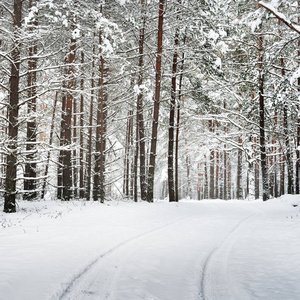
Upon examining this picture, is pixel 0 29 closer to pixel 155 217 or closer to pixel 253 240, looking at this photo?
pixel 155 217

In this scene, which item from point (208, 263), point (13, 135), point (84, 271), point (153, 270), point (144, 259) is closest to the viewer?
point (84, 271)

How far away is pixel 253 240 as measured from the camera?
24.9 feet

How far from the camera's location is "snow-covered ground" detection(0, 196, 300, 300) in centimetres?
414

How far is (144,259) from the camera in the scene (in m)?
5.68

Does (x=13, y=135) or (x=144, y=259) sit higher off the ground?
(x=13, y=135)

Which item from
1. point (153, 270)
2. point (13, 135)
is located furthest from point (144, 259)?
point (13, 135)

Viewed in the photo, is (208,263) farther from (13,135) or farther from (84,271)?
(13,135)

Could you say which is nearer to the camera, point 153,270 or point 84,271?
point 84,271

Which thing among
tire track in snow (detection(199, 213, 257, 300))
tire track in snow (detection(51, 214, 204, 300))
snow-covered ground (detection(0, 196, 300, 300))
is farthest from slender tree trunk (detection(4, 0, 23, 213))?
tire track in snow (detection(199, 213, 257, 300))

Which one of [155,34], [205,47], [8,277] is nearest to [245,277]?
[8,277]

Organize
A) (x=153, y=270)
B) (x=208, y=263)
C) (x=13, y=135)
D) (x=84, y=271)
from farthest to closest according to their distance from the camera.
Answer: (x=13, y=135) → (x=208, y=263) → (x=153, y=270) → (x=84, y=271)

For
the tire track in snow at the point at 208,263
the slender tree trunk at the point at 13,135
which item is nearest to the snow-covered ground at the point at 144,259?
the tire track in snow at the point at 208,263

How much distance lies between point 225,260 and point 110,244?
2580 millimetres

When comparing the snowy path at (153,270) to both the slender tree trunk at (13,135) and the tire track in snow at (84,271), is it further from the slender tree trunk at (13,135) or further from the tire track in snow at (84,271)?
the slender tree trunk at (13,135)
